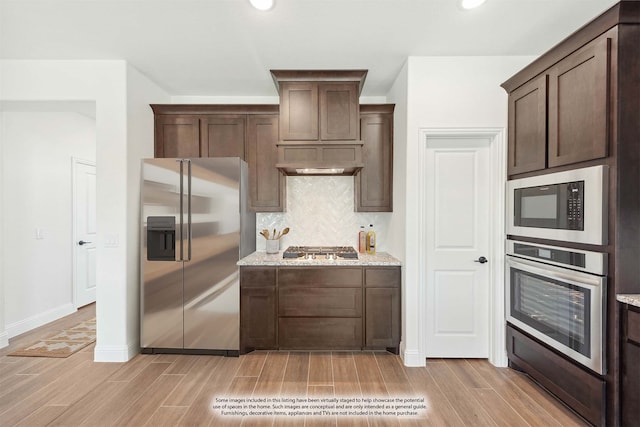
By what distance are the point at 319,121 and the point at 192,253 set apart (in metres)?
1.80

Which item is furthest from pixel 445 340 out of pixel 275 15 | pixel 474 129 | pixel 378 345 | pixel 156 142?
pixel 156 142

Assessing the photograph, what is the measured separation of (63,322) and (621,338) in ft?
17.9

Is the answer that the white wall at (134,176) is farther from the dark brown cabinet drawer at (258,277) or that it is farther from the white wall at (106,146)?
the dark brown cabinet drawer at (258,277)

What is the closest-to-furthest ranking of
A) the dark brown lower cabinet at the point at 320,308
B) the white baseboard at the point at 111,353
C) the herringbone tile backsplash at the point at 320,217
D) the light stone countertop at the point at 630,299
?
the light stone countertop at the point at 630,299, the white baseboard at the point at 111,353, the dark brown lower cabinet at the point at 320,308, the herringbone tile backsplash at the point at 320,217

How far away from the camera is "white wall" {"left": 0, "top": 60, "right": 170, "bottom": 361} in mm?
2922

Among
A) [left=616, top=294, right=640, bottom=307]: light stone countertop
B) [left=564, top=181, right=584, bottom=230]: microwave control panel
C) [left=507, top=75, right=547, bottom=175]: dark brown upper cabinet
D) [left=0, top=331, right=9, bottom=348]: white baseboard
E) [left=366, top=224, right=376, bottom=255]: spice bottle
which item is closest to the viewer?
[left=616, top=294, right=640, bottom=307]: light stone countertop

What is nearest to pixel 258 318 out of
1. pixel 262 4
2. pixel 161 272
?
pixel 161 272

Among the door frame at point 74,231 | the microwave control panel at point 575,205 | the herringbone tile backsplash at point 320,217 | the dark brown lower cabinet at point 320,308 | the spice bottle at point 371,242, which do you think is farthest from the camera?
the door frame at point 74,231

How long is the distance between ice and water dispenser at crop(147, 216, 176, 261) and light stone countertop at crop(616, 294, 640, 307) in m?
3.39

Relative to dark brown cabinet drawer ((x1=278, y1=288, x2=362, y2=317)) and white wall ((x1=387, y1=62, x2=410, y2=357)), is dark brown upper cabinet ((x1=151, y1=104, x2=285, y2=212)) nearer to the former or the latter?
dark brown cabinet drawer ((x1=278, y1=288, x2=362, y2=317))

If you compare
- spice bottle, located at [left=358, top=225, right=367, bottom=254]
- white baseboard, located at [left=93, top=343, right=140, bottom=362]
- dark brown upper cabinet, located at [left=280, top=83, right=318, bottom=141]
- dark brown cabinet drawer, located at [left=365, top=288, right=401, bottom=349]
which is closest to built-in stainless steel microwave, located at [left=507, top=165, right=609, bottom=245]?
dark brown cabinet drawer, located at [left=365, top=288, right=401, bottom=349]

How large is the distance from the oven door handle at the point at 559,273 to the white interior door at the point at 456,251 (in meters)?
0.36

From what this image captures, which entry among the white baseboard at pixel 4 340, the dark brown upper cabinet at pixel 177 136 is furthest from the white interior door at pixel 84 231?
the dark brown upper cabinet at pixel 177 136

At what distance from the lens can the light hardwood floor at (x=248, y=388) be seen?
2098mm
